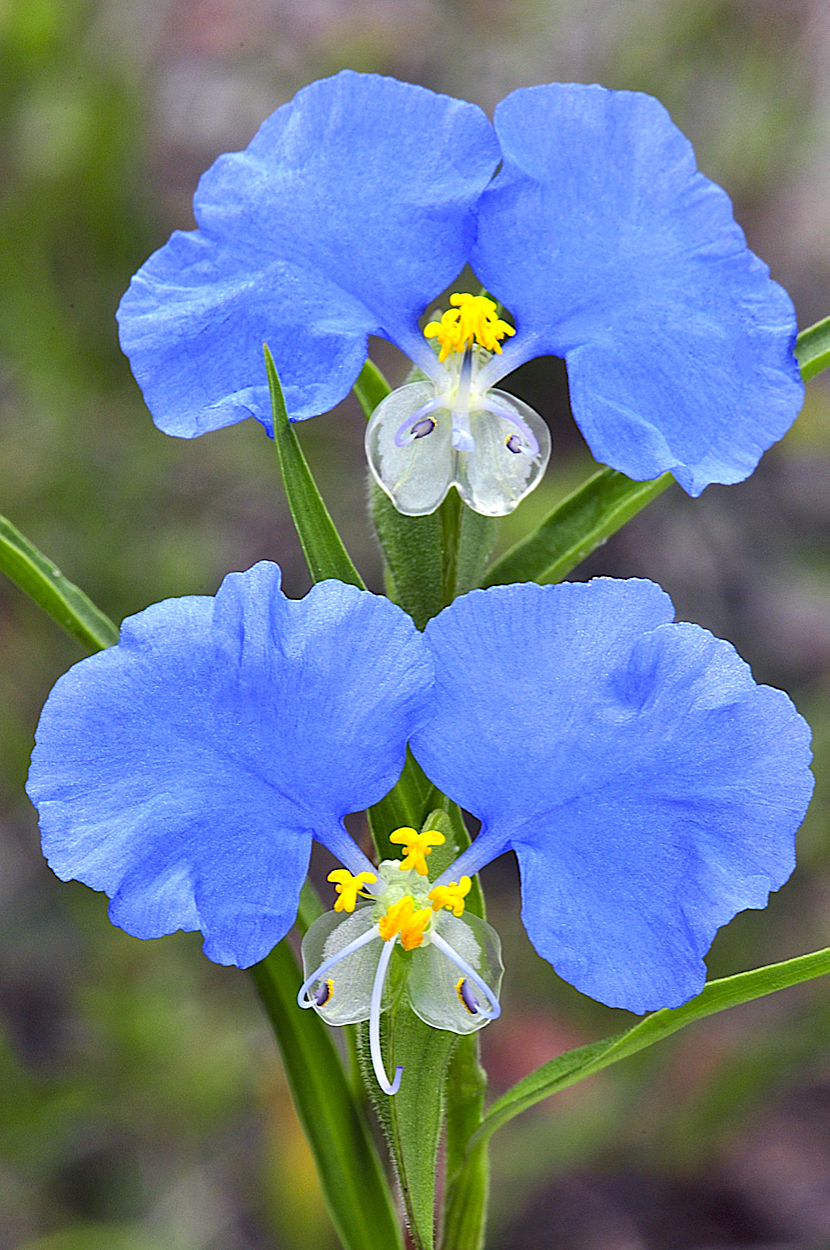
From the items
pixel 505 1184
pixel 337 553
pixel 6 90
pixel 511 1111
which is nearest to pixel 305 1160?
pixel 505 1184

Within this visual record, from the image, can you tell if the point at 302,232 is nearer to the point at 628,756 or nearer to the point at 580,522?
the point at 580,522

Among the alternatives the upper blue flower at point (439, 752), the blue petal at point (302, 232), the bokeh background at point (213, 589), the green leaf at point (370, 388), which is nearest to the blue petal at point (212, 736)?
the upper blue flower at point (439, 752)

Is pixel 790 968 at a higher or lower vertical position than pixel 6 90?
lower

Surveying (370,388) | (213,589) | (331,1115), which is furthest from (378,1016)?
(213,589)

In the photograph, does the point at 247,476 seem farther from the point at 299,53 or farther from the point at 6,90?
the point at 299,53

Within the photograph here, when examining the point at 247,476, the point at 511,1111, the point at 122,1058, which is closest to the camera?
the point at 511,1111

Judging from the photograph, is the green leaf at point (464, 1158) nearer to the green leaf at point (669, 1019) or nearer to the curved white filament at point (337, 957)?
the green leaf at point (669, 1019)
